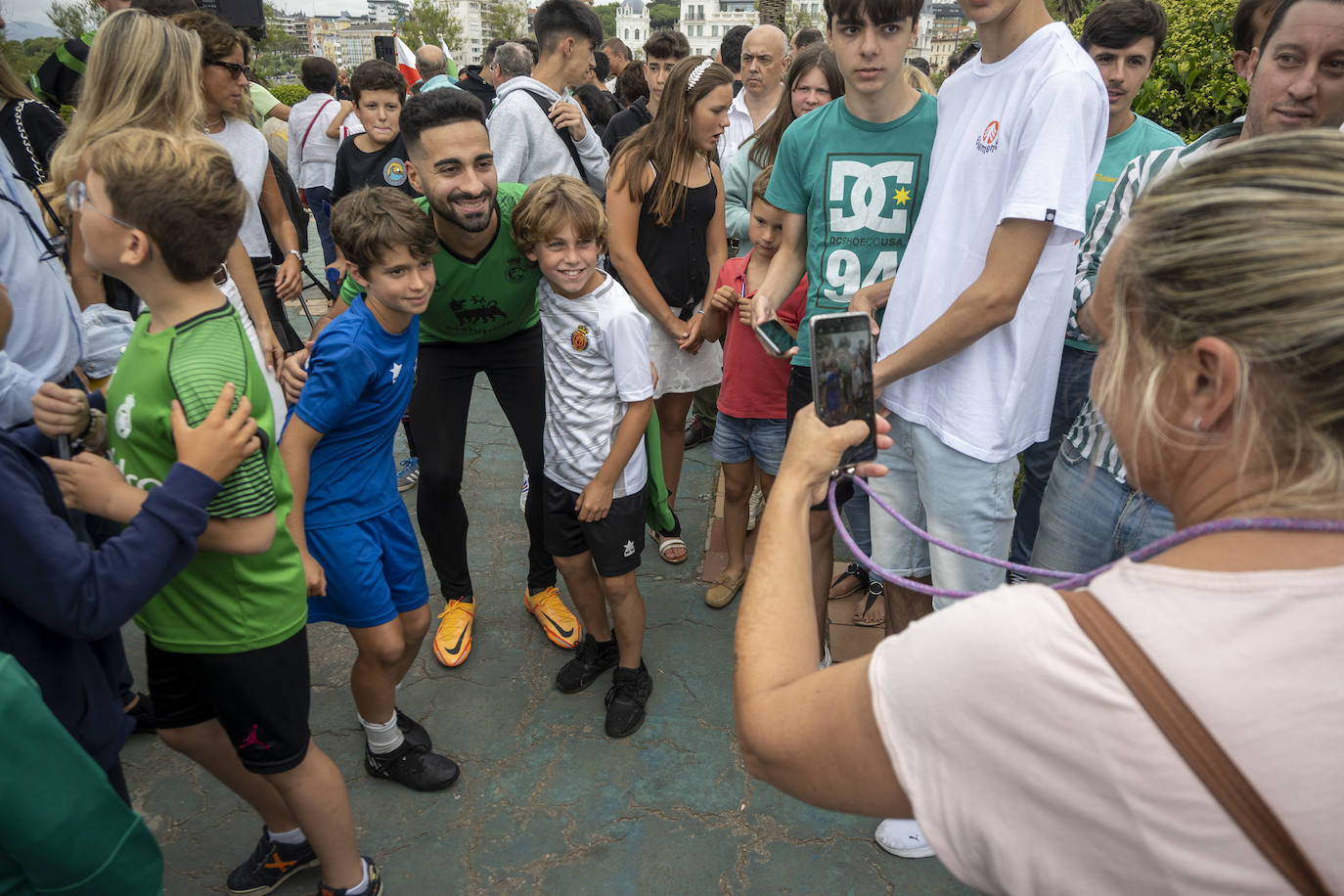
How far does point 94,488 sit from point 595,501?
1.46 m

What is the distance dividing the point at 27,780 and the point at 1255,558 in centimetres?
153

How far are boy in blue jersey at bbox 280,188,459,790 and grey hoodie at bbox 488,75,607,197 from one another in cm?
171

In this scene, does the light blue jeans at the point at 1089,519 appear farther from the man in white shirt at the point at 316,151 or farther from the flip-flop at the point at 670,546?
the man in white shirt at the point at 316,151

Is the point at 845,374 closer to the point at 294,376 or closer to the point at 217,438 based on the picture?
the point at 217,438

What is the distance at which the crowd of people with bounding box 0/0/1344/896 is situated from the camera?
79 cm

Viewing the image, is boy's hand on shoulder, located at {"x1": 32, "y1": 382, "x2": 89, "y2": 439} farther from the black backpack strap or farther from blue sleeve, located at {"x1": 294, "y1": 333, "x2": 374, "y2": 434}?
the black backpack strap

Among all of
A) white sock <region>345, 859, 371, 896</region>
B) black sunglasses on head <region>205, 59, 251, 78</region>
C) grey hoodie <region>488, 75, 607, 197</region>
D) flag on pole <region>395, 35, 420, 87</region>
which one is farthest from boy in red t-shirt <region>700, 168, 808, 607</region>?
flag on pole <region>395, 35, 420, 87</region>

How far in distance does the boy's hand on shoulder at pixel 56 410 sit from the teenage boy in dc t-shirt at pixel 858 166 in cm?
173

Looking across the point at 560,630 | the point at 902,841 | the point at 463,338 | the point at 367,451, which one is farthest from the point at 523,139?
the point at 902,841

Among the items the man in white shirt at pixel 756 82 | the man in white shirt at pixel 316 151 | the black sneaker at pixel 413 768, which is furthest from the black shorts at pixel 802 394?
the man in white shirt at pixel 316 151

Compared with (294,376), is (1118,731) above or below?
above

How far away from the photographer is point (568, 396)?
284 cm

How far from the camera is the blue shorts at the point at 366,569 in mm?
2387

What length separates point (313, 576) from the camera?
2.21 metres
